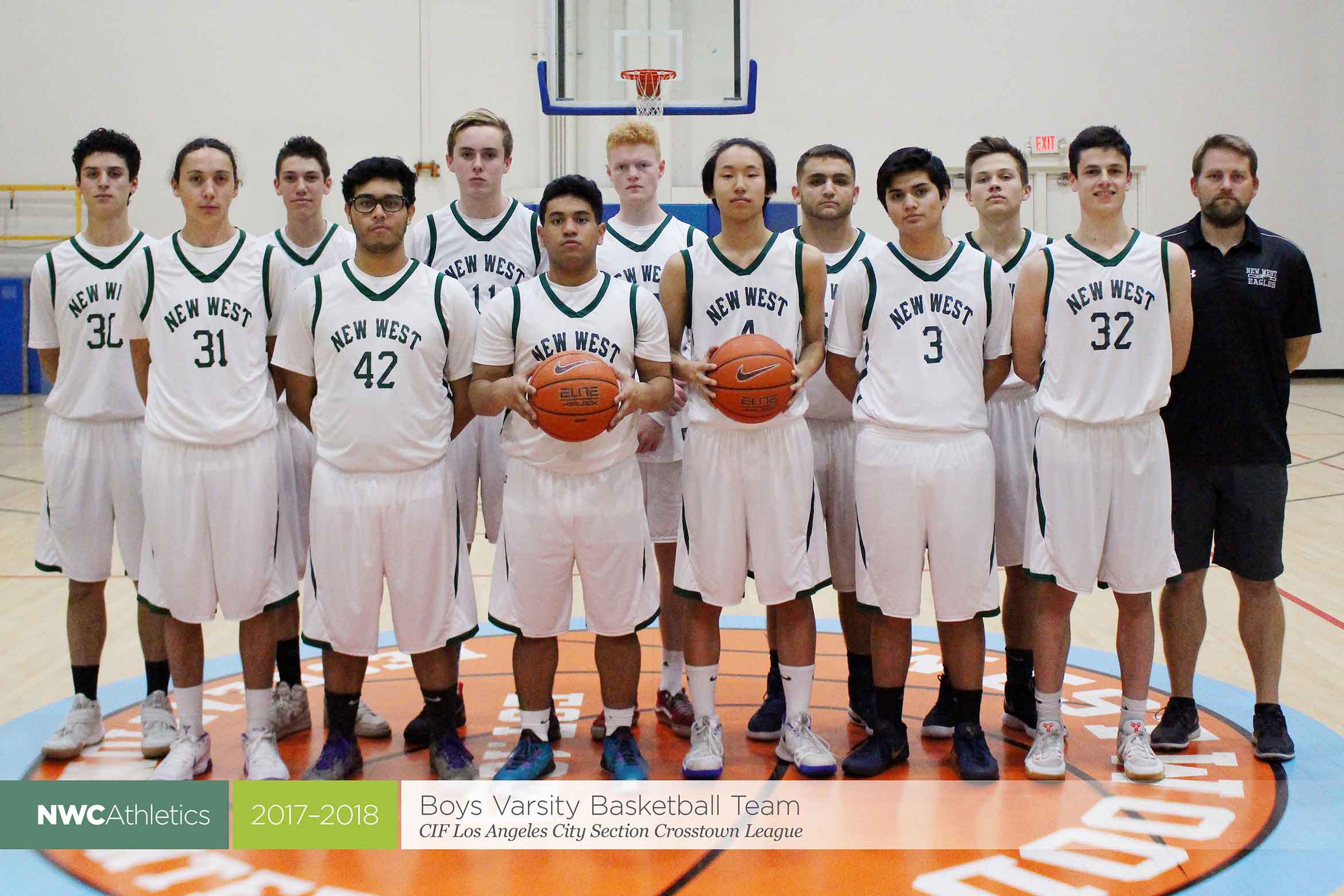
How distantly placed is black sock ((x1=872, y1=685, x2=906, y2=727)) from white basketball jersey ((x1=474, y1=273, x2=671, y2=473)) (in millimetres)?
1243

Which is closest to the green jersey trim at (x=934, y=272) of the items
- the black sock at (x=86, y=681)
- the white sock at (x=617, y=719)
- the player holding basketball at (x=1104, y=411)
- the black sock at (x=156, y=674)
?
the player holding basketball at (x=1104, y=411)

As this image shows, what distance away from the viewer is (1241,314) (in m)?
4.10

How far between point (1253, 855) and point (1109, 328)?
1.69 meters

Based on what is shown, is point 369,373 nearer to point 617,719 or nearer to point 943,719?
point 617,719

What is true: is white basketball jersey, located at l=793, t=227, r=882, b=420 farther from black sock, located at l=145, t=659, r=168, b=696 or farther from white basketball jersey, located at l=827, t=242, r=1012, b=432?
black sock, located at l=145, t=659, r=168, b=696

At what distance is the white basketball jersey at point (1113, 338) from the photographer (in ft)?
12.6

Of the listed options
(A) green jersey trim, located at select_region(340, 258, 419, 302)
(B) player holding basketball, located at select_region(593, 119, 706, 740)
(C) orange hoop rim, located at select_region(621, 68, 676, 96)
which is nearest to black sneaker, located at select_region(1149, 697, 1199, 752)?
(B) player holding basketball, located at select_region(593, 119, 706, 740)

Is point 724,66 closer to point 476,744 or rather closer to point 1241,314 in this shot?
point 1241,314

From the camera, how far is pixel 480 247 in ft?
14.7

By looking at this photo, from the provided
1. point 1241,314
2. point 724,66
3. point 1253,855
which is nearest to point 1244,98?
point 724,66

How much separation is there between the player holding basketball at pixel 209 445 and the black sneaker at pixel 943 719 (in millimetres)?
2364

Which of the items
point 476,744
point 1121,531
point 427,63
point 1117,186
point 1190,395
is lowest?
point 476,744

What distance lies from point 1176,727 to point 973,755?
33.0 inches

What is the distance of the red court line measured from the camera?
18.5 feet
